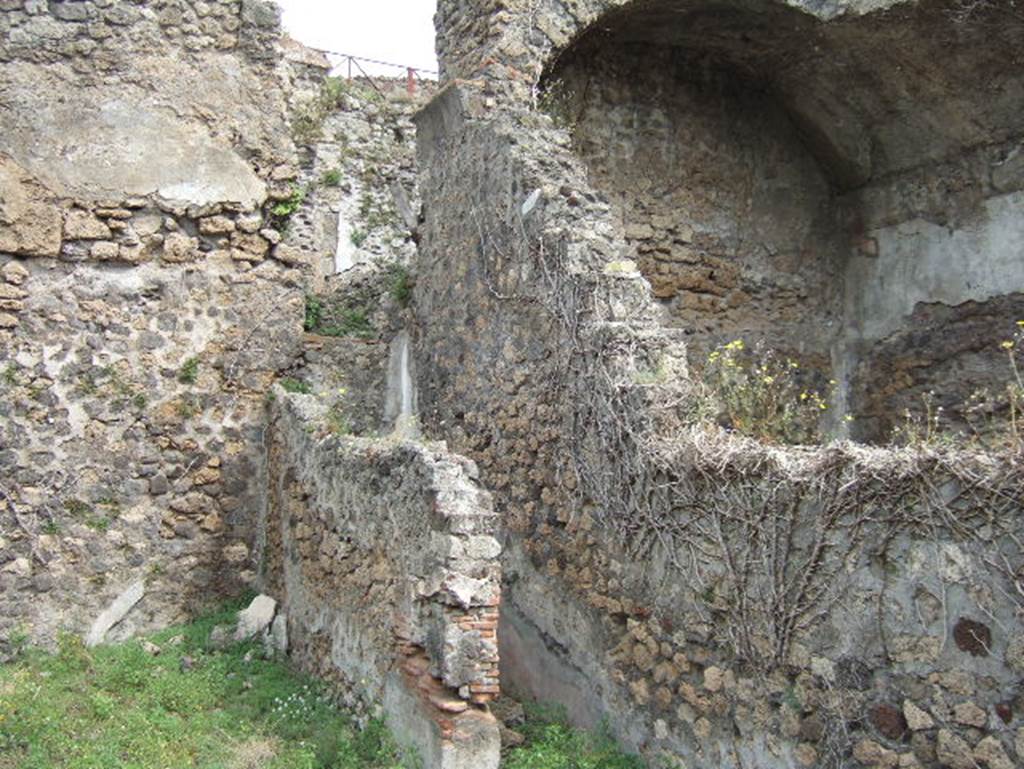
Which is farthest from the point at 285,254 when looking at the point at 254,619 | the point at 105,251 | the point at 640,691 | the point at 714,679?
the point at 714,679

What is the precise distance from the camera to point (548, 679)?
276 inches

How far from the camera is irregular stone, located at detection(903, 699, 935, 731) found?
14.3ft

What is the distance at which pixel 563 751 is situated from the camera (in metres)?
6.01

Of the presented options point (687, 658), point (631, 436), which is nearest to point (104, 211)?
point (631, 436)

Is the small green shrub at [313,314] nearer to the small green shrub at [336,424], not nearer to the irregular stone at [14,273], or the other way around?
the small green shrub at [336,424]

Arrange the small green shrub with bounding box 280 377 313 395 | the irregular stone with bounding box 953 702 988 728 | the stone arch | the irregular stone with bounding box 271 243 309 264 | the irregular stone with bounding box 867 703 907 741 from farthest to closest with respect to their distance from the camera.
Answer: the stone arch < the irregular stone with bounding box 271 243 309 264 < the small green shrub with bounding box 280 377 313 395 < the irregular stone with bounding box 867 703 907 741 < the irregular stone with bounding box 953 702 988 728

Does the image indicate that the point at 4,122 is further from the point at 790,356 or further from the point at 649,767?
the point at 790,356

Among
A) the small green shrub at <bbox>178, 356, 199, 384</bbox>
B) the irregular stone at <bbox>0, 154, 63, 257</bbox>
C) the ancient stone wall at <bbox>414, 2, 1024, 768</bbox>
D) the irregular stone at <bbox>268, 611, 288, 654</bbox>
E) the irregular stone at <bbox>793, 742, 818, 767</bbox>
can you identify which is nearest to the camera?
the ancient stone wall at <bbox>414, 2, 1024, 768</bbox>

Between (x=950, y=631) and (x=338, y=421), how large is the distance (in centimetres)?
433

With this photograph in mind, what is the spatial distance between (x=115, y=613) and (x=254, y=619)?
999 millimetres

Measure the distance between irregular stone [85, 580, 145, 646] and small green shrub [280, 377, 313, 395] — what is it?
179cm

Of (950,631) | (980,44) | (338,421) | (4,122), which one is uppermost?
(980,44)

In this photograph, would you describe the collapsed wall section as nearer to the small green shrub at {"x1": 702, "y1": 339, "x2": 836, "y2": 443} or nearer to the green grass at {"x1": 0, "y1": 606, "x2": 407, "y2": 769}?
the green grass at {"x1": 0, "y1": 606, "x2": 407, "y2": 769}

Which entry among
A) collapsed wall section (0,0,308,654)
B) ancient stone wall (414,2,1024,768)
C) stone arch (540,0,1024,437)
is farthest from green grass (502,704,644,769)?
stone arch (540,0,1024,437)
